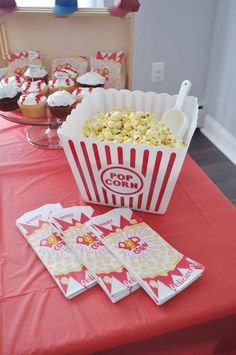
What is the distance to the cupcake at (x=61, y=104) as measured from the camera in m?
1.01

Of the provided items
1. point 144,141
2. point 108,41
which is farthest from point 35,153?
point 108,41

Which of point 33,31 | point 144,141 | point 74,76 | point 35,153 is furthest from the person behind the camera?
point 33,31

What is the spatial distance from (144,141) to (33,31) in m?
0.94

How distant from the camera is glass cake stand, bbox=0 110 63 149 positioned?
101 centimetres

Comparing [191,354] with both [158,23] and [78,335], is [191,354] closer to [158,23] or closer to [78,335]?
[78,335]

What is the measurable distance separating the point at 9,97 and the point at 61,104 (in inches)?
7.2

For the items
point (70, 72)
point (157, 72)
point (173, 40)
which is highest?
point (70, 72)

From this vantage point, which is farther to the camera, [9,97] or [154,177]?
[9,97]

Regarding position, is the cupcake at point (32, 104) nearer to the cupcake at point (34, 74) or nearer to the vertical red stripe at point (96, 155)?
the cupcake at point (34, 74)

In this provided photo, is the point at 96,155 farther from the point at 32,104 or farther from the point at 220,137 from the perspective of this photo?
the point at 220,137

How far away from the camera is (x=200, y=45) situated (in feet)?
7.66

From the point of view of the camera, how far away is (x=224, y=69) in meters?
2.27

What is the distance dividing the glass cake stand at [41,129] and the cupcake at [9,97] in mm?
21

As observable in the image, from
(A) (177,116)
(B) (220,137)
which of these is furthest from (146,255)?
(B) (220,137)
